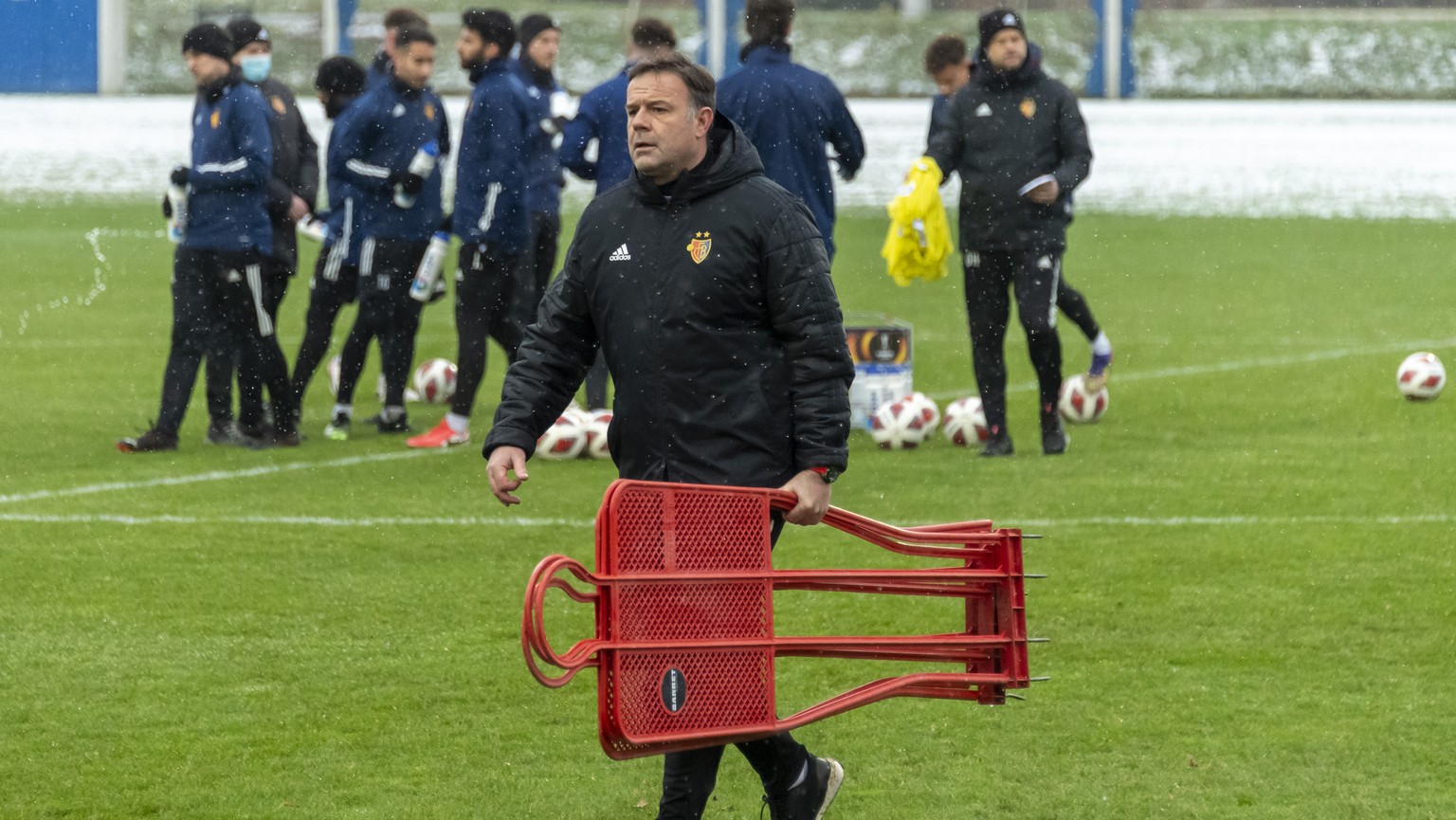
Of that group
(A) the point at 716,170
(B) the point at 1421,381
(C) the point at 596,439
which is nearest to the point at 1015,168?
(C) the point at 596,439

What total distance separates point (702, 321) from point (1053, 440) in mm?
6342

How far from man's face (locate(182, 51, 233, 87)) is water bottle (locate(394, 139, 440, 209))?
1.09m

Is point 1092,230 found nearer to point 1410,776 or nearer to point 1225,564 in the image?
point 1225,564

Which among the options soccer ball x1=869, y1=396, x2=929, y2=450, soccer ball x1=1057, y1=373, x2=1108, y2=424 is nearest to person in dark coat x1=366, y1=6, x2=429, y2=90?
soccer ball x1=869, y1=396, x2=929, y2=450

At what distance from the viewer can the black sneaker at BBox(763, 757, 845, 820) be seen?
452 centimetres

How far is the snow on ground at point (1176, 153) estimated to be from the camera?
85.1ft

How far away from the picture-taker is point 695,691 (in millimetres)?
3848

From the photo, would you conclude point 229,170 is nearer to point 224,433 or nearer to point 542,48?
point 224,433

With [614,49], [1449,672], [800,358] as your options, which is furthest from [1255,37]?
[800,358]

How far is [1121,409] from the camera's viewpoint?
1200 cm

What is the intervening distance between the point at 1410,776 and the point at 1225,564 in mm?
2517

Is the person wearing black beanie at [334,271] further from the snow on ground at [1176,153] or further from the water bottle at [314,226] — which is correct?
the snow on ground at [1176,153]

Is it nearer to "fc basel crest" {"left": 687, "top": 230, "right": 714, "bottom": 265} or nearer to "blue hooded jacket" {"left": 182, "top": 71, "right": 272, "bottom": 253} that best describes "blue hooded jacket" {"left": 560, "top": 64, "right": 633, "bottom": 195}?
"blue hooded jacket" {"left": 182, "top": 71, "right": 272, "bottom": 253}

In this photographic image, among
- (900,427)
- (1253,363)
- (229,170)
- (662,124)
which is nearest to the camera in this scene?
(662,124)
